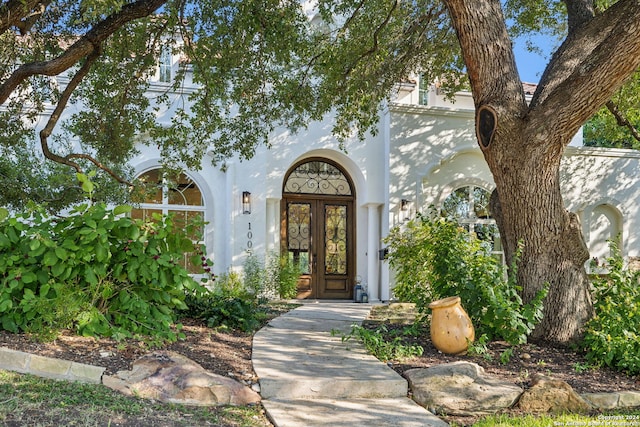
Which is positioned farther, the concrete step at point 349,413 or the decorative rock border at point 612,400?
the decorative rock border at point 612,400

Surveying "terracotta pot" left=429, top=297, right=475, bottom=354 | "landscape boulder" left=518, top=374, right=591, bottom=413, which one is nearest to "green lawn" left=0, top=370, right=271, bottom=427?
"landscape boulder" left=518, top=374, right=591, bottom=413

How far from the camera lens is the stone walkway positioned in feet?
13.6

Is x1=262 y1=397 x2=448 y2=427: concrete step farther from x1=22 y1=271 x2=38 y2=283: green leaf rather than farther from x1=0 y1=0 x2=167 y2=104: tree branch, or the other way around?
x1=0 y1=0 x2=167 y2=104: tree branch

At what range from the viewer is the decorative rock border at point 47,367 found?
4.30 m

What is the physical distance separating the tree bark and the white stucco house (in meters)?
6.28

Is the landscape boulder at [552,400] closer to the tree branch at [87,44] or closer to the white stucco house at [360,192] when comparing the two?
the tree branch at [87,44]

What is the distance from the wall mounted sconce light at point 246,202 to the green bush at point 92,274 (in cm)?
622

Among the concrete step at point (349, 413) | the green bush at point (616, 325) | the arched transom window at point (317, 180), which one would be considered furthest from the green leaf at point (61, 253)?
the arched transom window at point (317, 180)

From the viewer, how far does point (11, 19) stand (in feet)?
18.9

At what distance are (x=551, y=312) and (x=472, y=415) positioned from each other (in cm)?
213

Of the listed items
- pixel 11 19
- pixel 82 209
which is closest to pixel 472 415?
pixel 82 209

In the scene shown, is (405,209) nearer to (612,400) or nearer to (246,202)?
(246,202)

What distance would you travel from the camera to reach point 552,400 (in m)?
4.65

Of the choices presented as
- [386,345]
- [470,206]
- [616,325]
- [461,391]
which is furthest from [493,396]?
[470,206]
